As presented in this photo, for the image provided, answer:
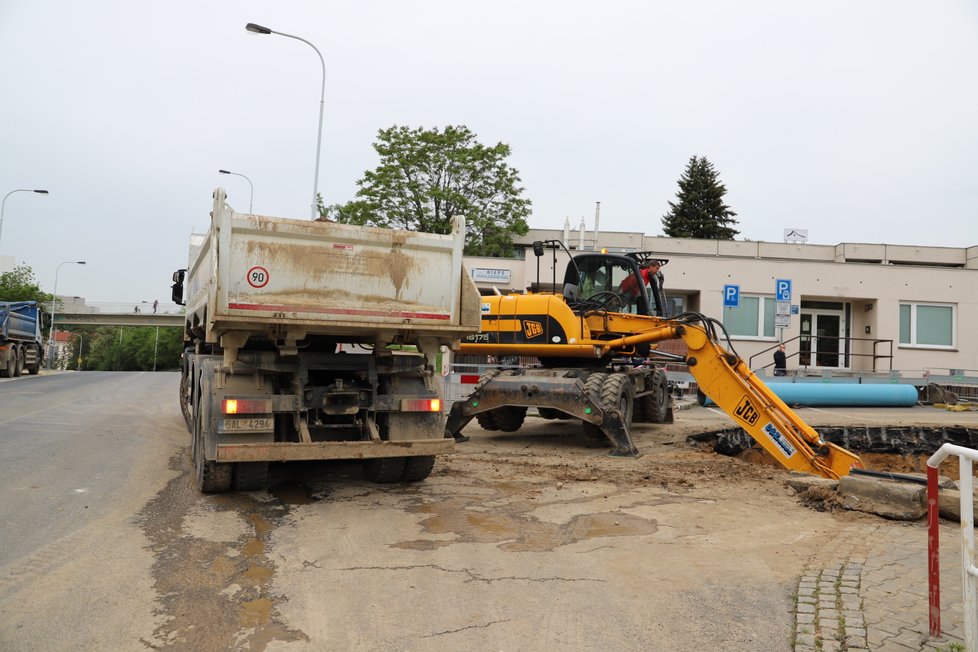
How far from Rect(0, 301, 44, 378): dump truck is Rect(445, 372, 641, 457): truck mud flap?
76.7ft

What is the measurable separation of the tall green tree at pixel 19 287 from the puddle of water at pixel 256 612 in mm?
49665

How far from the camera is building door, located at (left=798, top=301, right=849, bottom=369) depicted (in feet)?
89.0

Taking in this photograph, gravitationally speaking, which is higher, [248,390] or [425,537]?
[248,390]

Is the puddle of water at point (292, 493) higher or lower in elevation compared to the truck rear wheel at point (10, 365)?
lower

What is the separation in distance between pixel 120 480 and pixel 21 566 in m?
3.06

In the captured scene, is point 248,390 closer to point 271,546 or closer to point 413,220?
→ point 271,546

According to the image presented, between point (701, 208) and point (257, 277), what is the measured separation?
56.6 metres

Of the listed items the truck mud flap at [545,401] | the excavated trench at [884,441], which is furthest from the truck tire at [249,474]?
the excavated trench at [884,441]

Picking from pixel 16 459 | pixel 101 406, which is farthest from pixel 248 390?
pixel 101 406

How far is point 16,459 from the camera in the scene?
8.70 meters

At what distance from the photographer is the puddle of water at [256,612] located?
13.0 feet

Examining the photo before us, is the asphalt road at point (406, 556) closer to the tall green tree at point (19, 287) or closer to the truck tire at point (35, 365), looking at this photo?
the truck tire at point (35, 365)

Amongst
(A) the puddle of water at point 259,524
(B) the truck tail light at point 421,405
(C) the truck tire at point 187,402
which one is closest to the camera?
(A) the puddle of water at point 259,524

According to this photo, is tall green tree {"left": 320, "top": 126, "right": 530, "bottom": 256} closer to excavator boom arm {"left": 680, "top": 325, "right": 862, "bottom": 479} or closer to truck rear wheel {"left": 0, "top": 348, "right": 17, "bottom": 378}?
truck rear wheel {"left": 0, "top": 348, "right": 17, "bottom": 378}
